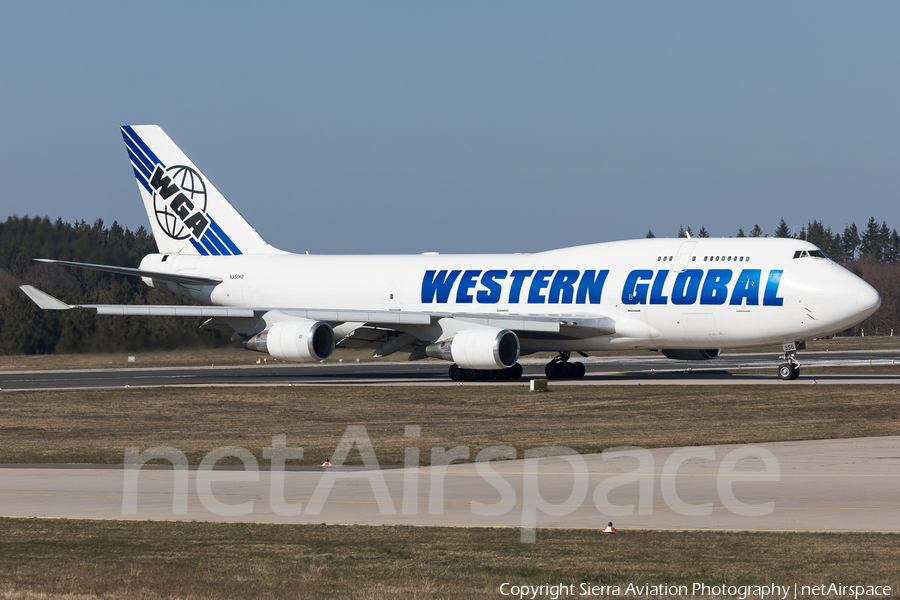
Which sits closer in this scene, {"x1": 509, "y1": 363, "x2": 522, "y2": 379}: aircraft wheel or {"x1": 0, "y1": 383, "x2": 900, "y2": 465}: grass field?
{"x1": 0, "y1": 383, "x2": 900, "y2": 465}: grass field

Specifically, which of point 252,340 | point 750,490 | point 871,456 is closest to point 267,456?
point 750,490

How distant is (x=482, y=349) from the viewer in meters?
38.7

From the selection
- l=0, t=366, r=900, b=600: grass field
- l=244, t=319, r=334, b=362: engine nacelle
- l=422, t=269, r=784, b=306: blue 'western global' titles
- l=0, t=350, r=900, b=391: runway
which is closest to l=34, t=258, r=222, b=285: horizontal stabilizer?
l=0, t=350, r=900, b=391: runway

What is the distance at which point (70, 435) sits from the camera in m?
26.1

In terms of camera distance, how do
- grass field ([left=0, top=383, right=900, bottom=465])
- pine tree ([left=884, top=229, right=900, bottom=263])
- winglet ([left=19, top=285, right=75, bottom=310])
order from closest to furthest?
grass field ([left=0, top=383, right=900, bottom=465]) < winglet ([left=19, top=285, right=75, bottom=310]) < pine tree ([left=884, top=229, right=900, bottom=263])

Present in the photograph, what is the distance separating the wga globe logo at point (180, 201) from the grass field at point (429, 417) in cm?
1484

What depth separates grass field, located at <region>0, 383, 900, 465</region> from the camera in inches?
900

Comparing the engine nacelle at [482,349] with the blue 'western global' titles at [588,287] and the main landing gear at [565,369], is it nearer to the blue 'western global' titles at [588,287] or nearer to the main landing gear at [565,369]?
the blue 'western global' titles at [588,287]

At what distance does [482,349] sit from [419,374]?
9782 mm

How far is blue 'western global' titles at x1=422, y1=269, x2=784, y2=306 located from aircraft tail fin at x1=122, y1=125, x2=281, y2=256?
11102 millimetres

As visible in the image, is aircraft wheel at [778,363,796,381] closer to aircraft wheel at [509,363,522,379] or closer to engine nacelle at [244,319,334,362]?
aircraft wheel at [509,363,522,379]

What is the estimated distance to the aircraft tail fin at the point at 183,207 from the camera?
50.6 meters

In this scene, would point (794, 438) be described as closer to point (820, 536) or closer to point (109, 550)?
point (820, 536)

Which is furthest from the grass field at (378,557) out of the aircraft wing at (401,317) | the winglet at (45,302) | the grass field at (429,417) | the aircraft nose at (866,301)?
the winglet at (45,302)
